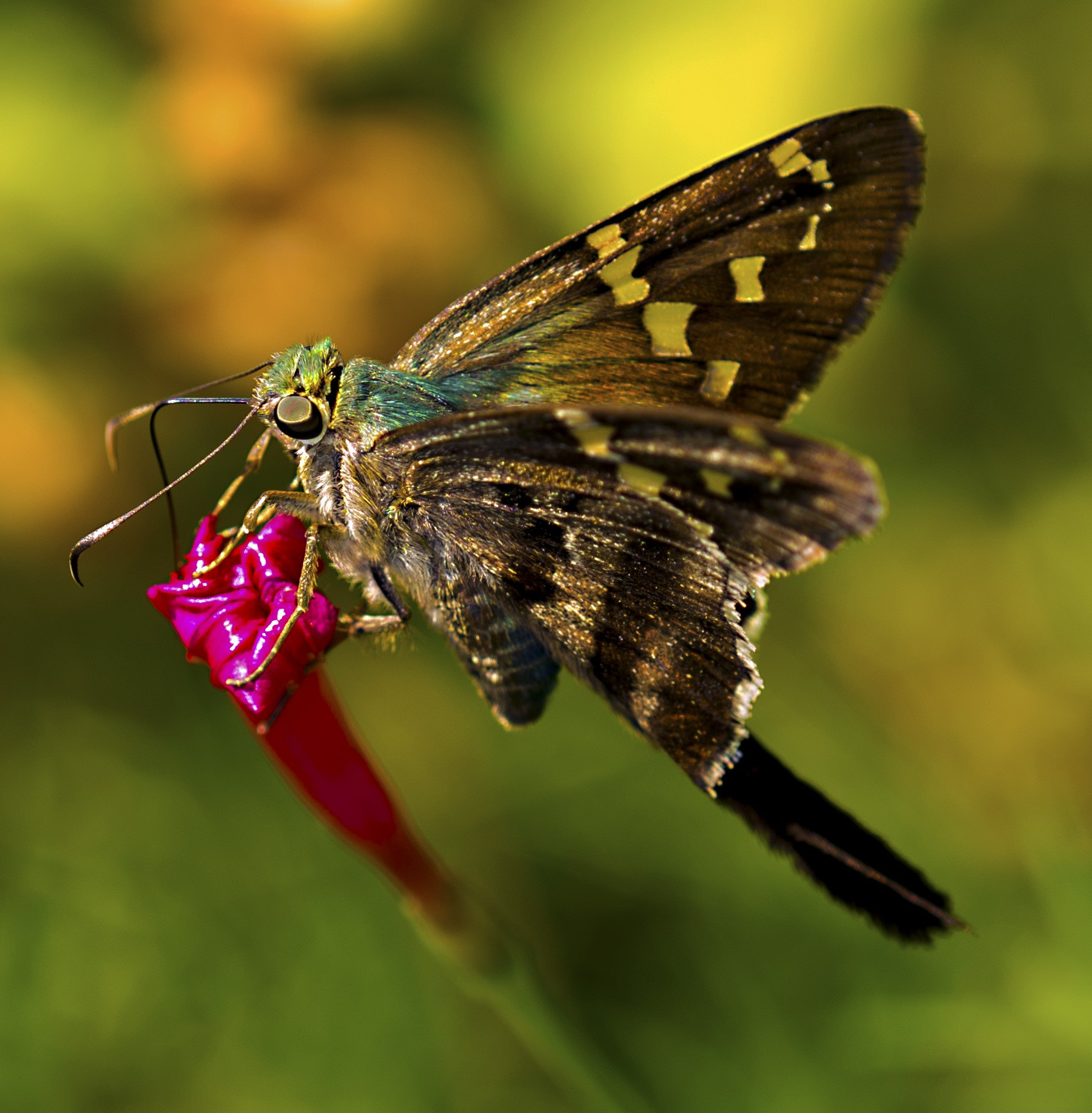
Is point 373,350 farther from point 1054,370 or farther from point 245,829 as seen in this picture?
point 1054,370

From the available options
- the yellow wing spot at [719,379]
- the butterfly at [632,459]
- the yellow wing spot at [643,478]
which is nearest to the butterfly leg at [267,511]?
the butterfly at [632,459]

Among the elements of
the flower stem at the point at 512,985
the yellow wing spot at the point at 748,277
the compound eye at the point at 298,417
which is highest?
the yellow wing spot at the point at 748,277

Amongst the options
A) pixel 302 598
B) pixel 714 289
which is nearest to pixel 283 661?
pixel 302 598

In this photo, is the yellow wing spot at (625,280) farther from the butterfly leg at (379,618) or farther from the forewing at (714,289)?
the butterfly leg at (379,618)

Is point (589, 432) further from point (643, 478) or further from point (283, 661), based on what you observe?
point (283, 661)

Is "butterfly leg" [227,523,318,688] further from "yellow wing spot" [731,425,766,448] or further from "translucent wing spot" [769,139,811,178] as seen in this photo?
"translucent wing spot" [769,139,811,178]

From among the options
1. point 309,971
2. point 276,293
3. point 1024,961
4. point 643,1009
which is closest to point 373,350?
point 276,293

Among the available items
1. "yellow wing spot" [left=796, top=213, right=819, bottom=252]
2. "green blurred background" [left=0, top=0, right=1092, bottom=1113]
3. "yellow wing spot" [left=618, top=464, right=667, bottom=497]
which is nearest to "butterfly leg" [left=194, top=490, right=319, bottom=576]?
"yellow wing spot" [left=618, top=464, right=667, bottom=497]
